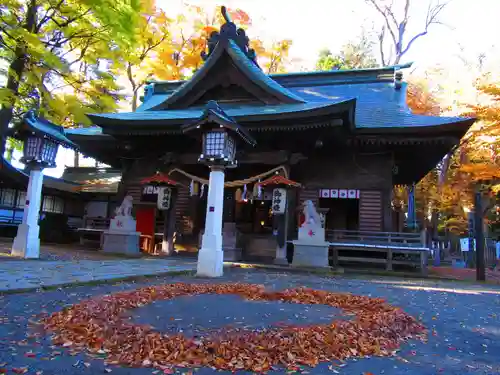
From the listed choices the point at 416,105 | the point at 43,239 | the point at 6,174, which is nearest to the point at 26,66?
the point at 6,174

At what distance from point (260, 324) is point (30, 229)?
29.8ft

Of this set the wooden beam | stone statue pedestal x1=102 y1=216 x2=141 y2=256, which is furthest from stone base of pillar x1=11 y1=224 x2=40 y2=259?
the wooden beam

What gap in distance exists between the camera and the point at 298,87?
740 inches

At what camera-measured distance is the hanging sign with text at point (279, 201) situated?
13.1 metres

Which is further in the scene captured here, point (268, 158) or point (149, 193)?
point (149, 193)

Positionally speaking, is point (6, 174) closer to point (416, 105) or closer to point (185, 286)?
point (185, 286)

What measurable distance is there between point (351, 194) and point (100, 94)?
11158 millimetres

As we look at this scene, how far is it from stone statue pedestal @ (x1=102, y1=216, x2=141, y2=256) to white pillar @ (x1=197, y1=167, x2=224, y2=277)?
232 inches

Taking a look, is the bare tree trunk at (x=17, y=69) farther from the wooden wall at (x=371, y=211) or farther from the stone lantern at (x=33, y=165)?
the wooden wall at (x=371, y=211)

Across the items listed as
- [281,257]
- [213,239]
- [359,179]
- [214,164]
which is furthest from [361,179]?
[213,239]

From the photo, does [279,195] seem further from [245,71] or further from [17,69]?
[17,69]

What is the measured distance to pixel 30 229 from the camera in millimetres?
10852

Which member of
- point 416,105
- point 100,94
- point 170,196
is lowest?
point 170,196

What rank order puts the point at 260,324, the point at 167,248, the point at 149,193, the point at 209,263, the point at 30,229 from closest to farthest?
the point at 260,324, the point at 209,263, the point at 30,229, the point at 167,248, the point at 149,193
